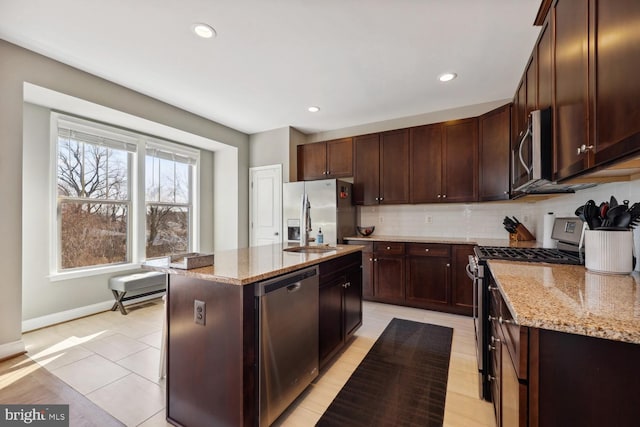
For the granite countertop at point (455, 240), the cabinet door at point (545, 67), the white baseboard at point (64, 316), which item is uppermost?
the cabinet door at point (545, 67)

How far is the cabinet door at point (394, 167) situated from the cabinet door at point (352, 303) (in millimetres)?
1637

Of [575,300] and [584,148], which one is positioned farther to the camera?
[584,148]

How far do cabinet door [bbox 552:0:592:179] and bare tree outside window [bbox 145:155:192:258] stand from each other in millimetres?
4728

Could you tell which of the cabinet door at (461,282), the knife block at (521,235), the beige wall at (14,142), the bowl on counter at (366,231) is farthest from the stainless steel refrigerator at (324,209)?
the beige wall at (14,142)

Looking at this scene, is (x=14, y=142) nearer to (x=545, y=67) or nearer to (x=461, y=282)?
(x=545, y=67)

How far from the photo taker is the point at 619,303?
2.97 ft

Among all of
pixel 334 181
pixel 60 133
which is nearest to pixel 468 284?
pixel 334 181

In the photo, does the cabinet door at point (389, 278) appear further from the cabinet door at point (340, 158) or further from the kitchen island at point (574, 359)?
the kitchen island at point (574, 359)

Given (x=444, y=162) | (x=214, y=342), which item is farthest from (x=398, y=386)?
(x=444, y=162)

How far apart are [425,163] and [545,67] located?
2.16m

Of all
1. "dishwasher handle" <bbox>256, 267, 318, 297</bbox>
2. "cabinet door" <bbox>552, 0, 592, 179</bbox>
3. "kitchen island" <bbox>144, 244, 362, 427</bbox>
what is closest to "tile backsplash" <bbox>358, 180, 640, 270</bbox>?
"cabinet door" <bbox>552, 0, 592, 179</bbox>

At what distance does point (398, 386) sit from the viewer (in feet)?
6.53

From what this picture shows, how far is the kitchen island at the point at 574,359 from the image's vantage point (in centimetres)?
74

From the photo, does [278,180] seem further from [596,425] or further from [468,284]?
[596,425]
